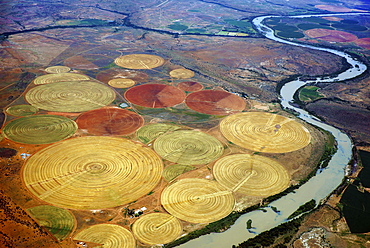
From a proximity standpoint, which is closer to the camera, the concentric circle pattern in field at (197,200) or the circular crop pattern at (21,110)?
the concentric circle pattern in field at (197,200)

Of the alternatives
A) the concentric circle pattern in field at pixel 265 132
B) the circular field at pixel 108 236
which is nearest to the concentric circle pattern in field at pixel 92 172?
the circular field at pixel 108 236

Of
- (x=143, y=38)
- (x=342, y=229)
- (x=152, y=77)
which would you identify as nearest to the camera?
(x=342, y=229)

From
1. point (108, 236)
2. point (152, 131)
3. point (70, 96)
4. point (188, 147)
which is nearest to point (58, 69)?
point (70, 96)

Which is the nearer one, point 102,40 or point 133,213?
point 133,213

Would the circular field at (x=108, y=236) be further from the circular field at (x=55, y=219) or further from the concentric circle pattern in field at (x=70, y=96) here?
the concentric circle pattern in field at (x=70, y=96)

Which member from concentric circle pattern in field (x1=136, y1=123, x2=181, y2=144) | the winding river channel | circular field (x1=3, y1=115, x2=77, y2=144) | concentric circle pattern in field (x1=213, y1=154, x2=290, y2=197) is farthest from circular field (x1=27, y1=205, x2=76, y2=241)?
concentric circle pattern in field (x1=213, y1=154, x2=290, y2=197)

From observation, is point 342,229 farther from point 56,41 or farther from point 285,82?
point 56,41

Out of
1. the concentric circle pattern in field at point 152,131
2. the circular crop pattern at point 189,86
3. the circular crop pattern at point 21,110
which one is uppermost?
the circular crop pattern at point 189,86

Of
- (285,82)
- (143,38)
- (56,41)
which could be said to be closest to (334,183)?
(285,82)
